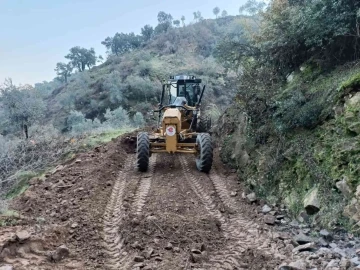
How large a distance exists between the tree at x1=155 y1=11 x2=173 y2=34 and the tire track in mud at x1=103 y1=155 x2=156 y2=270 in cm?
5601

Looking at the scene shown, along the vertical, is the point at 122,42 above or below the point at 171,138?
above

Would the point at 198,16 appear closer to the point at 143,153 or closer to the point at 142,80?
the point at 142,80

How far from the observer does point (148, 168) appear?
941cm

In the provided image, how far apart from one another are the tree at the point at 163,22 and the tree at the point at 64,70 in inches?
660

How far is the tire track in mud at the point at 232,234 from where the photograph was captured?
4.41m

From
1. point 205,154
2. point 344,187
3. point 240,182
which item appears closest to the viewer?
point 344,187

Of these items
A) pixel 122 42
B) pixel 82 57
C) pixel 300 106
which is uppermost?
pixel 122 42

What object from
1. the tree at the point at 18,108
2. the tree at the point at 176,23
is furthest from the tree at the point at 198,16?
the tree at the point at 18,108

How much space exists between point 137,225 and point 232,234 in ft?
4.70

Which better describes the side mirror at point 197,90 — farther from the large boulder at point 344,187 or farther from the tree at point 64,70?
the tree at point 64,70

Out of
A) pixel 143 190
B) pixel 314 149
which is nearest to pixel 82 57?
pixel 143 190

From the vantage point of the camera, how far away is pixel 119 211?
20.3 ft

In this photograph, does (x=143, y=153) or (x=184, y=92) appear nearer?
(x=143, y=153)

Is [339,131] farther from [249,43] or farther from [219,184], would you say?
[249,43]
